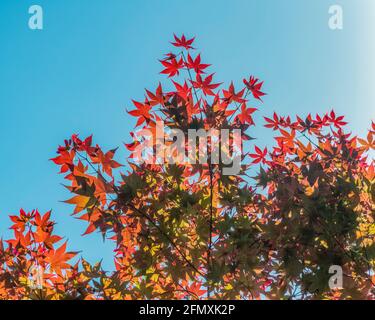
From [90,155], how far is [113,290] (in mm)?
992

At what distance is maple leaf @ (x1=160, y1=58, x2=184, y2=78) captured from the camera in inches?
145

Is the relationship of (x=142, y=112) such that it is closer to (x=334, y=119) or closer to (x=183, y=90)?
(x=183, y=90)

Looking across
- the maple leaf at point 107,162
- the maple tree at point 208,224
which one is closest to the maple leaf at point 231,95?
the maple tree at point 208,224

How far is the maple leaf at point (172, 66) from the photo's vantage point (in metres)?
3.67

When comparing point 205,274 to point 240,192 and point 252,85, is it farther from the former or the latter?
point 252,85

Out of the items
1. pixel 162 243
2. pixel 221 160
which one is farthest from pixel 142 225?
pixel 221 160

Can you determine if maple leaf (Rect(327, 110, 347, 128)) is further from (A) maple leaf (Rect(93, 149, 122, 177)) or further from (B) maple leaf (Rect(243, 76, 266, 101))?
(A) maple leaf (Rect(93, 149, 122, 177))

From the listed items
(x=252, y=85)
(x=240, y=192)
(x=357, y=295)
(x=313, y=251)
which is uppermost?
(x=252, y=85)

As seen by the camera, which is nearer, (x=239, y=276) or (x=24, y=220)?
(x=239, y=276)

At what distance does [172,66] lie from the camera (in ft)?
12.1

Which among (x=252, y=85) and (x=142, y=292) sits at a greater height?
(x=252, y=85)

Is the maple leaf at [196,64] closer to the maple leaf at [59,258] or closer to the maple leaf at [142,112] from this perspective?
the maple leaf at [142,112]

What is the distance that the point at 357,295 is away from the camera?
3.01 m

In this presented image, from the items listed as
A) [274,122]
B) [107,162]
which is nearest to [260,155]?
[274,122]
